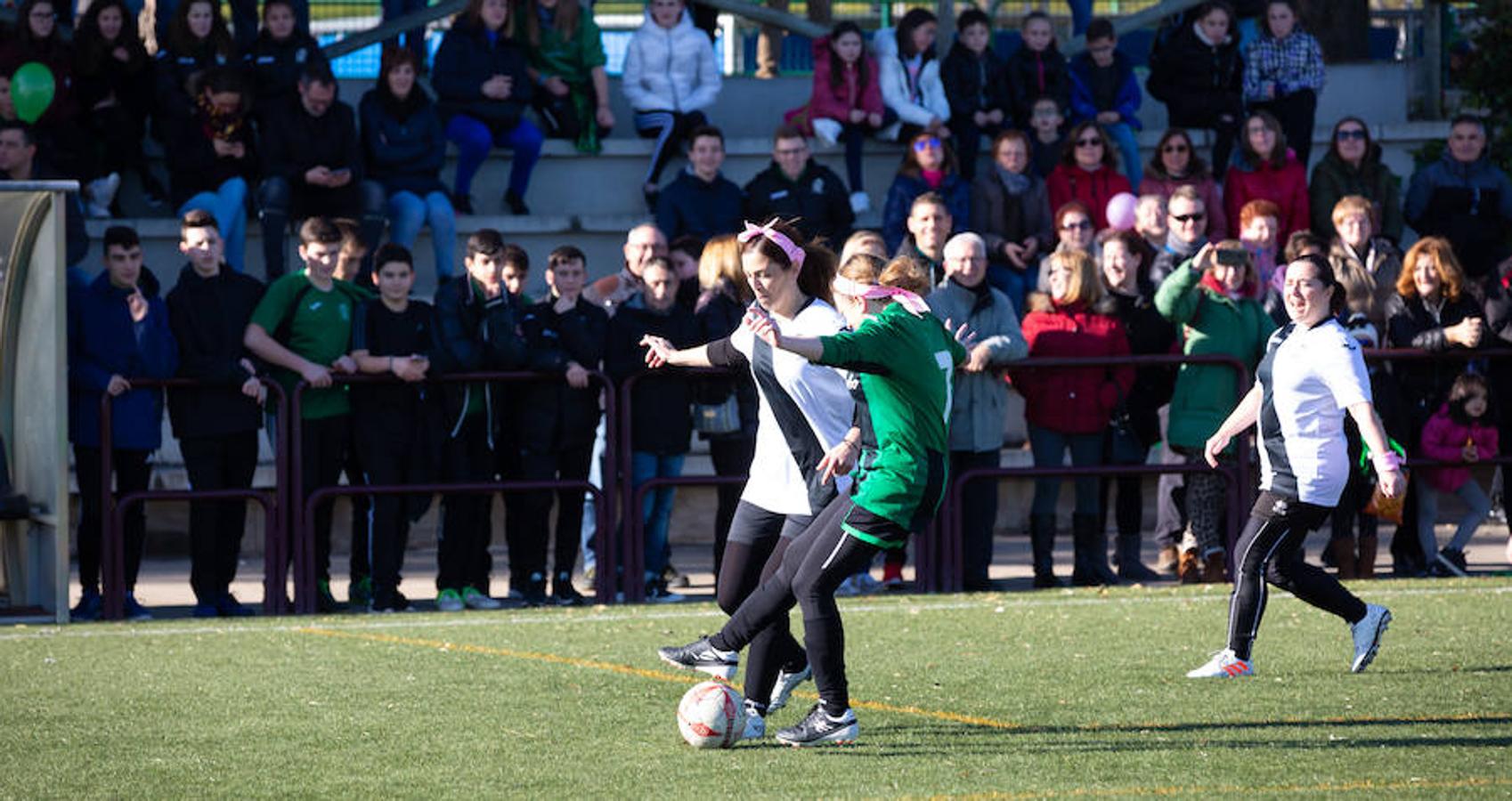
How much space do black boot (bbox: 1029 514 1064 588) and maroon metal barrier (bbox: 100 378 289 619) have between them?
154 inches

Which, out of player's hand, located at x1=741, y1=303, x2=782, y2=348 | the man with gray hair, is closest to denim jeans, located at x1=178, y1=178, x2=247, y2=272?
the man with gray hair

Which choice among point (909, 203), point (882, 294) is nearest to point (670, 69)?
point (909, 203)

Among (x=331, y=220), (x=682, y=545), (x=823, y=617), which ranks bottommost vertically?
(x=682, y=545)

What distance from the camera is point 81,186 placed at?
13797mm

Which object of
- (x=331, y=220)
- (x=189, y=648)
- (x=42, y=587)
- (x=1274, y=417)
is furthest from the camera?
(x=331, y=220)

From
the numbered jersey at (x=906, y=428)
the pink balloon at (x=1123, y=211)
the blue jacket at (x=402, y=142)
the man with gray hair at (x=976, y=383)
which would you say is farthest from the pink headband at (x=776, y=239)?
the blue jacket at (x=402, y=142)

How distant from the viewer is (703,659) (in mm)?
7527

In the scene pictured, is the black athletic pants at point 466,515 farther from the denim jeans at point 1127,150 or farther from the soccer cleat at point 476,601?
the denim jeans at point 1127,150

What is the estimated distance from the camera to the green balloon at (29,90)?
13.3 m

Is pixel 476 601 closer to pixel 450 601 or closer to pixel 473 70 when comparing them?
pixel 450 601

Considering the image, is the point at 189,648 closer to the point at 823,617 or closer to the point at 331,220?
the point at 331,220

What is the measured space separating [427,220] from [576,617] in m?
4.29

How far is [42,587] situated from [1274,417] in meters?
5.96

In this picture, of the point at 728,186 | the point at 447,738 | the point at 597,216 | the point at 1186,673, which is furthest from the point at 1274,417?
the point at 597,216
